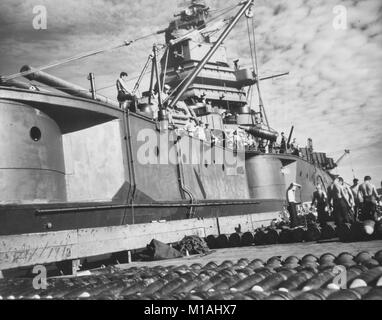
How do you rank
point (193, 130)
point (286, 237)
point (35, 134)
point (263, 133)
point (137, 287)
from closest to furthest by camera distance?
point (137, 287) < point (35, 134) < point (286, 237) < point (193, 130) < point (263, 133)

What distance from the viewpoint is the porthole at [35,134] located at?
8.68 m

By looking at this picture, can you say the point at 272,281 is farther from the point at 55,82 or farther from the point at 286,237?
the point at 55,82

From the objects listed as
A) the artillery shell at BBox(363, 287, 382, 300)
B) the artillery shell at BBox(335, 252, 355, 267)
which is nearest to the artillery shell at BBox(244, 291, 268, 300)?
the artillery shell at BBox(363, 287, 382, 300)

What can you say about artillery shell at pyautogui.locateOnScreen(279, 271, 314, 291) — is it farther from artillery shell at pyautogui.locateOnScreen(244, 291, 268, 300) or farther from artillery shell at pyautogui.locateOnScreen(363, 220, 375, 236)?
artillery shell at pyautogui.locateOnScreen(363, 220, 375, 236)

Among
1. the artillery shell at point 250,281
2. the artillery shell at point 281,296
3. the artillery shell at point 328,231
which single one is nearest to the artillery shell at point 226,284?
the artillery shell at point 250,281

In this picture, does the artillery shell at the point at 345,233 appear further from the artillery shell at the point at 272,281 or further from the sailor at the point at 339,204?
the artillery shell at the point at 272,281

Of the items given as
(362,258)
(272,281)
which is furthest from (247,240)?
(272,281)

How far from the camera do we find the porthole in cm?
868

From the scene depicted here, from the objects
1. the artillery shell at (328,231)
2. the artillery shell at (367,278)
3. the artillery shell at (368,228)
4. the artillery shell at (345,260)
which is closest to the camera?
the artillery shell at (367,278)

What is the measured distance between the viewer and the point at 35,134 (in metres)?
8.77

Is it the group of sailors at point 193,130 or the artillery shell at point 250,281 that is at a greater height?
the group of sailors at point 193,130

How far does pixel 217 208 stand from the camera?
14.6m
